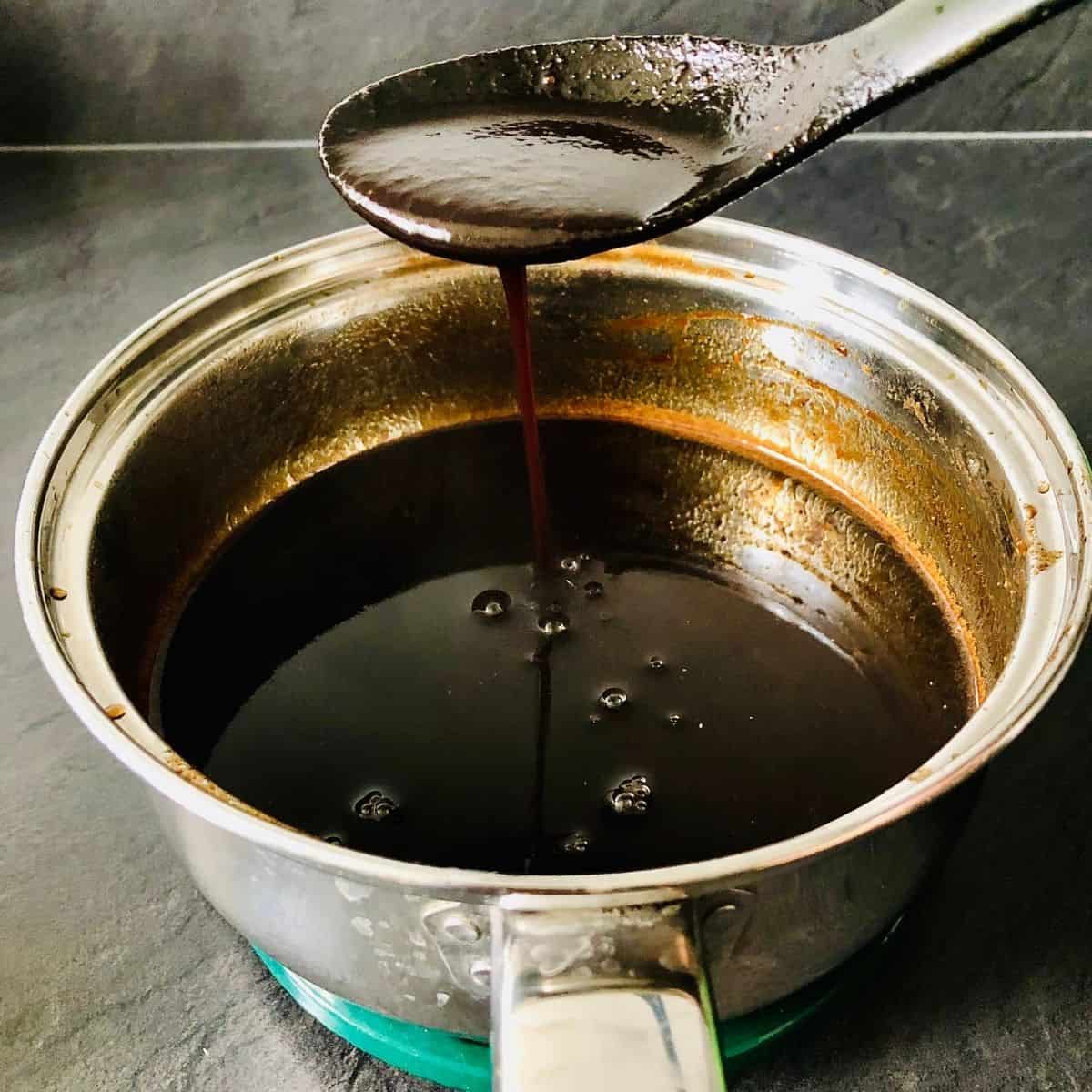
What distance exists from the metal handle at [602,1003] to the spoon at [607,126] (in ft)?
1.29

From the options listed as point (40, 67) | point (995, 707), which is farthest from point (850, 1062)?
point (40, 67)

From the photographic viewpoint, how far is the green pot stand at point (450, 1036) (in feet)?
1.98

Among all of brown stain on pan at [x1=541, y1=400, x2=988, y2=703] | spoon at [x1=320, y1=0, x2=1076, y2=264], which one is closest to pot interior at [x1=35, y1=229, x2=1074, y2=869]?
brown stain on pan at [x1=541, y1=400, x2=988, y2=703]

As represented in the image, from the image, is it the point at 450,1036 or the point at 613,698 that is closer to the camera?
the point at 450,1036

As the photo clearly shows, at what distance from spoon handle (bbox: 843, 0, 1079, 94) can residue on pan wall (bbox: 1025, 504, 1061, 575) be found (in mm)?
253

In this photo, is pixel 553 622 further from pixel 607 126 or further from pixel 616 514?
pixel 607 126

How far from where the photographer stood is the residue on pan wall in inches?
23.7

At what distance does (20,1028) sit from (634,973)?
0.40m

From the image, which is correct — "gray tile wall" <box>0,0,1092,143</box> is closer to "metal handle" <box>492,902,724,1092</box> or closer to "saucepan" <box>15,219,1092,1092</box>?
"saucepan" <box>15,219,1092,1092</box>

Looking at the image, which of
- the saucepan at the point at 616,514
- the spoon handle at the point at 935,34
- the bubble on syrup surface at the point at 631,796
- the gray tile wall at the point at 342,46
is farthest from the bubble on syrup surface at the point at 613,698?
the gray tile wall at the point at 342,46

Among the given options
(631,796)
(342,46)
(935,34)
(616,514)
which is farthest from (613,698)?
(342,46)

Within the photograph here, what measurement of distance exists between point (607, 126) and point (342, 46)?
597 millimetres

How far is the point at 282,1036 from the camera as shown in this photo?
2.08 feet

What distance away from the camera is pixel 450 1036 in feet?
1.99
